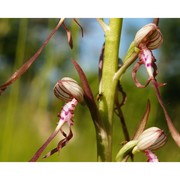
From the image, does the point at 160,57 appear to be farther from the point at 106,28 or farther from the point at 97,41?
the point at 106,28

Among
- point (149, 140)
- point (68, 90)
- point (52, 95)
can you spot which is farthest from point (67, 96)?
point (52, 95)

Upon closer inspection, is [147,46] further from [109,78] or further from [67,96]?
[67,96]

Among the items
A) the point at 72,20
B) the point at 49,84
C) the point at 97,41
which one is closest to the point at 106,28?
the point at 97,41

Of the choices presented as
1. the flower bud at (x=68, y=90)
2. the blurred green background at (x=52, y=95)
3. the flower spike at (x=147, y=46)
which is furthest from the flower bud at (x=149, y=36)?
the blurred green background at (x=52, y=95)

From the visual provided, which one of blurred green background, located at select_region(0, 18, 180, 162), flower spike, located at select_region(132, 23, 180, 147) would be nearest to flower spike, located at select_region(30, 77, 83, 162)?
flower spike, located at select_region(132, 23, 180, 147)

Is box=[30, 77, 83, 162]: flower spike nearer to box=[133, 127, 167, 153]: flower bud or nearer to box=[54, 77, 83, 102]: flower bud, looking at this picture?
box=[54, 77, 83, 102]: flower bud
